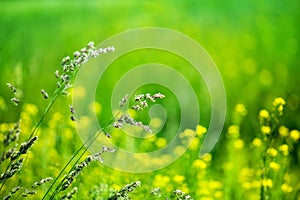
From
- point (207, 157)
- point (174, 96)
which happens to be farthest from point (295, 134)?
point (174, 96)

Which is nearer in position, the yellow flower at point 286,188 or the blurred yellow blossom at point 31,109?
the yellow flower at point 286,188

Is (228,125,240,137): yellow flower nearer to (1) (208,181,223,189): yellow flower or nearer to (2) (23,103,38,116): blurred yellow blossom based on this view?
(1) (208,181,223,189): yellow flower

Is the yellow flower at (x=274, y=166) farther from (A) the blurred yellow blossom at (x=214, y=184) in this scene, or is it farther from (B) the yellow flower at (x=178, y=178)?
(B) the yellow flower at (x=178, y=178)

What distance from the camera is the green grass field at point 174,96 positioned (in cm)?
211

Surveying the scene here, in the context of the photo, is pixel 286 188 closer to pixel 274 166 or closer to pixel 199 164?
pixel 274 166

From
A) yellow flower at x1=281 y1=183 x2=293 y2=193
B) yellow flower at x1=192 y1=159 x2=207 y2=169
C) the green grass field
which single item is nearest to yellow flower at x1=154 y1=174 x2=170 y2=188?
the green grass field

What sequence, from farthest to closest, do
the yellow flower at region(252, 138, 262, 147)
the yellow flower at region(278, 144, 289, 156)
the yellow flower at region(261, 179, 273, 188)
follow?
the yellow flower at region(252, 138, 262, 147)
the yellow flower at region(278, 144, 289, 156)
the yellow flower at region(261, 179, 273, 188)

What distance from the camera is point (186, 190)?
6.85ft

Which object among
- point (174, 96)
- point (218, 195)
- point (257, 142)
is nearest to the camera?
point (218, 195)

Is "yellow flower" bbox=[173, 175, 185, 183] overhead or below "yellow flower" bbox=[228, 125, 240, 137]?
below

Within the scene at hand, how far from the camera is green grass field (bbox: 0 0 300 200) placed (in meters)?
2.11

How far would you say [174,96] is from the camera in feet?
8.80

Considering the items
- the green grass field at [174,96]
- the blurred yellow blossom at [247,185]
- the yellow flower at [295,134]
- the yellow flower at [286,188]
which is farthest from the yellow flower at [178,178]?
the yellow flower at [295,134]

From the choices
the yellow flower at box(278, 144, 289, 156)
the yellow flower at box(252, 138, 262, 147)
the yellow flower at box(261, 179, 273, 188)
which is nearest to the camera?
the yellow flower at box(261, 179, 273, 188)
